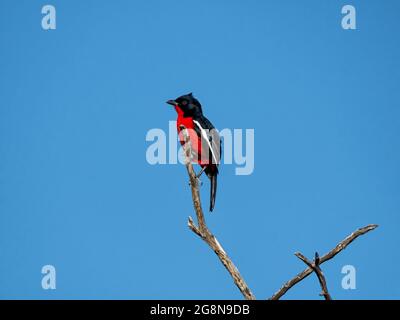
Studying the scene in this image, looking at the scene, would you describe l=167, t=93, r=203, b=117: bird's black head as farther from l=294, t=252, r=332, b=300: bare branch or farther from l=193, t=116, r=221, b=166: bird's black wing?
l=294, t=252, r=332, b=300: bare branch

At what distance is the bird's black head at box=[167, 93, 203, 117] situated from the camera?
11984 mm

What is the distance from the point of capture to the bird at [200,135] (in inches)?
455

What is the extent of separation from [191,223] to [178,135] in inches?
114

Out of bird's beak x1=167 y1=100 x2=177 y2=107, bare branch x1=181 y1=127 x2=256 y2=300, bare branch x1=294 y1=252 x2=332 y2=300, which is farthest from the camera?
bird's beak x1=167 y1=100 x2=177 y2=107

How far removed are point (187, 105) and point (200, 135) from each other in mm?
677

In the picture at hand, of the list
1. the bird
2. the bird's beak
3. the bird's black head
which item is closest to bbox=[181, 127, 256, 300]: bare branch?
the bird

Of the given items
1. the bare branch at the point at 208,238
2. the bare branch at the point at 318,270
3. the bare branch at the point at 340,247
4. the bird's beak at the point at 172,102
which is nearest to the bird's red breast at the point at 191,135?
the bird's beak at the point at 172,102

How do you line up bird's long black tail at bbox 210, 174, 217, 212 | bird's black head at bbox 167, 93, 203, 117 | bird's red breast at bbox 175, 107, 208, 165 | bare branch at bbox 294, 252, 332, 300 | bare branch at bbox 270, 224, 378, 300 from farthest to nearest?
1. bird's black head at bbox 167, 93, 203, 117
2. bird's red breast at bbox 175, 107, 208, 165
3. bird's long black tail at bbox 210, 174, 217, 212
4. bare branch at bbox 270, 224, 378, 300
5. bare branch at bbox 294, 252, 332, 300

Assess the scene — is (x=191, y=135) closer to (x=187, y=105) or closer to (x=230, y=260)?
(x=187, y=105)

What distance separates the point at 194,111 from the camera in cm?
1198

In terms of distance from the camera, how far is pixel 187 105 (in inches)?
474

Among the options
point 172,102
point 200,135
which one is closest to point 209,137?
point 200,135
